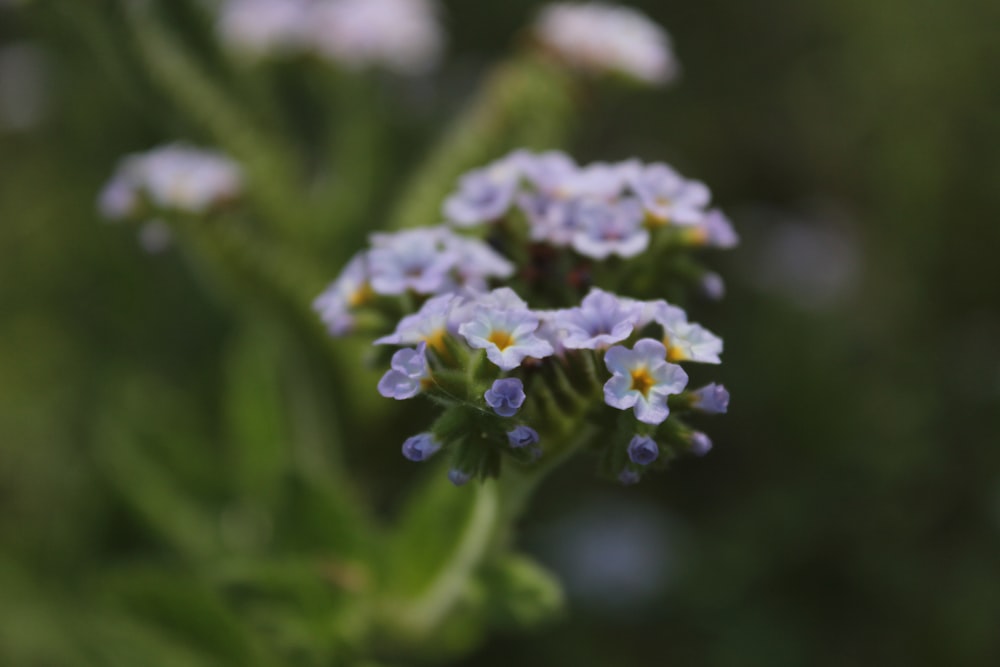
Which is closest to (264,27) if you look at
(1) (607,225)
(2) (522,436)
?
(1) (607,225)

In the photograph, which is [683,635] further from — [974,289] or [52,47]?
[52,47]

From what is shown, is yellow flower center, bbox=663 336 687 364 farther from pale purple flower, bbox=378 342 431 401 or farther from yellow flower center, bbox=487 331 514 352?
pale purple flower, bbox=378 342 431 401

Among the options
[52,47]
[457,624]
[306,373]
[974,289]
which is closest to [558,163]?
[457,624]

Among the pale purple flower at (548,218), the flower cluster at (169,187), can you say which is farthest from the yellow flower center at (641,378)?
the flower cluster at (169,187)

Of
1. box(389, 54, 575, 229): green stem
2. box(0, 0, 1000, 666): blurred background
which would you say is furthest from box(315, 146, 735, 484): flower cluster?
box(0, 0, 1000, 666): blurred background

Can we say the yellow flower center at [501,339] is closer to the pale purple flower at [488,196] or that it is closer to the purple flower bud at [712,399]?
the purple flower bud at [712,399]

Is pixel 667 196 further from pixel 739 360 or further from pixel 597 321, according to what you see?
pixel 739 360
